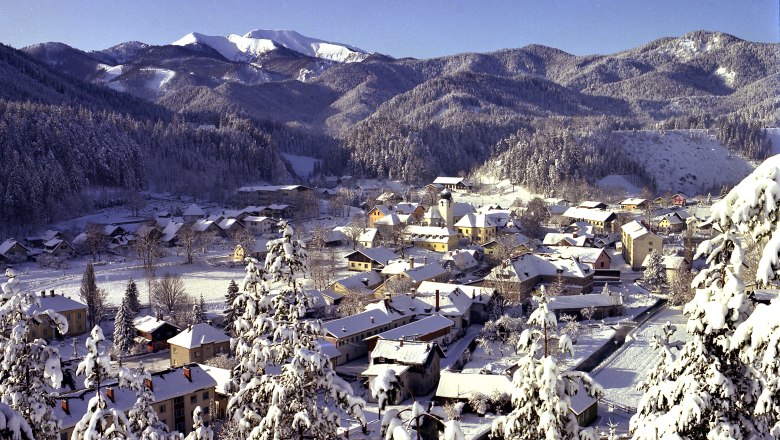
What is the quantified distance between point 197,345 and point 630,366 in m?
22.5

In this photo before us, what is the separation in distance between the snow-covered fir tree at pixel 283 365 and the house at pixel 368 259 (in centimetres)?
4541

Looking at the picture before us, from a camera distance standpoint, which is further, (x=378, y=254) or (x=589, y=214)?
(x=589, y=214)

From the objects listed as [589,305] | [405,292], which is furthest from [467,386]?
[405,292]

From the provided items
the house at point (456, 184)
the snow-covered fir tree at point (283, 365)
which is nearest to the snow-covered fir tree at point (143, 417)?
the snow-covered fir tree at point (283, 365)

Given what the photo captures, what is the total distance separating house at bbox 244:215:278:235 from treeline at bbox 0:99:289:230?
2667cm

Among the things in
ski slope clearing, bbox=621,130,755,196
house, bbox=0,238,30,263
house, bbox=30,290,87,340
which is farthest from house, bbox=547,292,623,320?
ski slope clearing, bbox=621,130,755,196

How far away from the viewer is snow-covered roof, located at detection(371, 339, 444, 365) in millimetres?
30484

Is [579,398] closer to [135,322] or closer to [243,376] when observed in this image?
[243,376]

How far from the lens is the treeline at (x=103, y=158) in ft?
279

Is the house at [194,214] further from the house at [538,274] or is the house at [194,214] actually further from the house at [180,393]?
the house at [180,393]

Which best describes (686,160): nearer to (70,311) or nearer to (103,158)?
(103,158)

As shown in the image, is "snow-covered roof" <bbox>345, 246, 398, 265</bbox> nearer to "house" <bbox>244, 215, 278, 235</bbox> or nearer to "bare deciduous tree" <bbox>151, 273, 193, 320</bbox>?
"bare deciduous tree" <bbox>151, 273, 193, 320</bbox>

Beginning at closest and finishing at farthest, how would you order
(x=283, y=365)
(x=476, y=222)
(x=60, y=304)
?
(x=283, y=365) → (x=60, y=304) → (x=476, y=222)

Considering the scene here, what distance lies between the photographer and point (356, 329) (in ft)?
116
